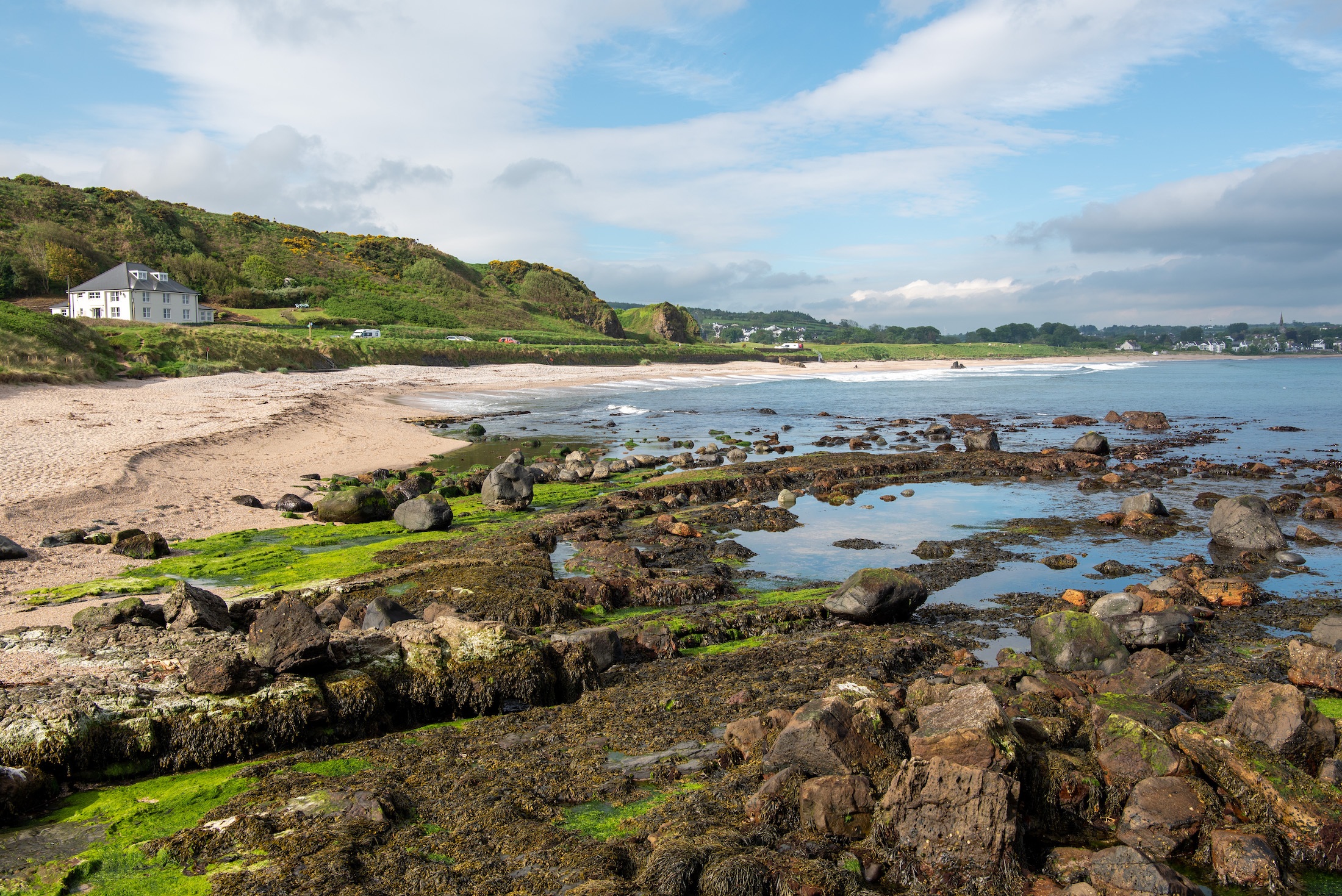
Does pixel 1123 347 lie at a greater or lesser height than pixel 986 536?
greater

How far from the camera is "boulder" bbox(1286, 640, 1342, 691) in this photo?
28.4ft

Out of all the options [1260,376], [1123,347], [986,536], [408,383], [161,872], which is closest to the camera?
[161,872]

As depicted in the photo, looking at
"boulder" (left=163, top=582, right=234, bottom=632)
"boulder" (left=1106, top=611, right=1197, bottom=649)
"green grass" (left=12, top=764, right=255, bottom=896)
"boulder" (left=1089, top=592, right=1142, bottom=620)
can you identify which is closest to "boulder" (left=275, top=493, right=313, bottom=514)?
"boulder" (left=163, top=582, right=234, bottom=632)

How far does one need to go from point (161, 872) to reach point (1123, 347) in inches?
8839

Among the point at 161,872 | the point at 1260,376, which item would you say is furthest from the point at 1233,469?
the point at 1260,376

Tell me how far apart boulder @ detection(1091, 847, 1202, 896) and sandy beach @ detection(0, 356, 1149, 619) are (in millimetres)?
12158

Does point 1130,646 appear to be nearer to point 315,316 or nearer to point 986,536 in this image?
point 986,536

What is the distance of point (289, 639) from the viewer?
7703 millimetres

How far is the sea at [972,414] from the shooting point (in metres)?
14.6

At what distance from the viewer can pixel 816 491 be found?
70.5ft

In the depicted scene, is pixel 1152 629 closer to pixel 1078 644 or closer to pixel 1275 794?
pixel 1078 644

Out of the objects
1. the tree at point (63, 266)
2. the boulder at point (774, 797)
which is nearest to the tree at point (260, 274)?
the tree at point (63, 266)

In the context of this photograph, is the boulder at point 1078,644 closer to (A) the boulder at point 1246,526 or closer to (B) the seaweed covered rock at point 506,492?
(A) the boulder at point 1246,526

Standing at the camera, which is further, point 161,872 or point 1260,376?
point 1260,376
